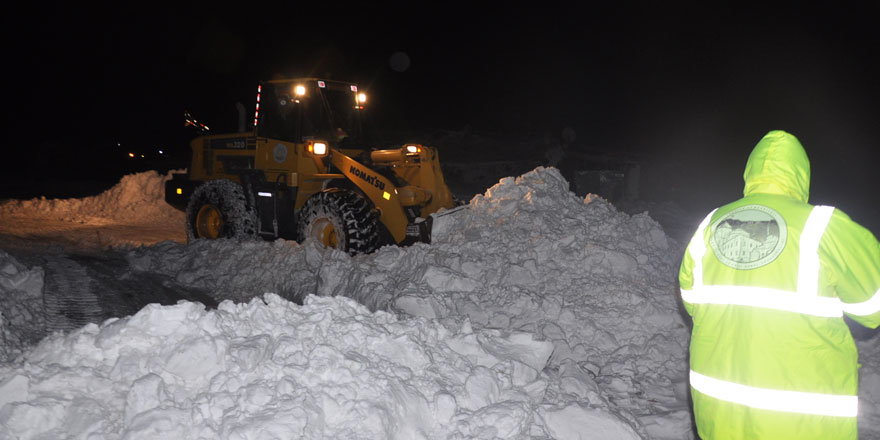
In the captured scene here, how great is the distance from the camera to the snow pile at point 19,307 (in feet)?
15.6

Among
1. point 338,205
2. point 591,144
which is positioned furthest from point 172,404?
point 591,144

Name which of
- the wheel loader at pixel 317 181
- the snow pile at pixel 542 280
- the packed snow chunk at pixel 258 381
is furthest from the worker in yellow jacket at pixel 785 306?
the wheel loader at pixel 317 181

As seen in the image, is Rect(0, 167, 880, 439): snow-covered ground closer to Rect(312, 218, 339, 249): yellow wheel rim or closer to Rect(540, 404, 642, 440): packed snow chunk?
Rect(540, 404, 642, 440): packed snow chunk

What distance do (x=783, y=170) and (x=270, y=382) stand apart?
2.57 metres

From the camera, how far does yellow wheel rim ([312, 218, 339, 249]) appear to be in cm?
772

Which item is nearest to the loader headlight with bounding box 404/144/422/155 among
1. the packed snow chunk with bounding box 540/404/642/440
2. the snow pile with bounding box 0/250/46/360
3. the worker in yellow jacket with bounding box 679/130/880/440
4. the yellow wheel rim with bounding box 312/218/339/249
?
the yellow wheel rim with bounding box 312/218/339/249

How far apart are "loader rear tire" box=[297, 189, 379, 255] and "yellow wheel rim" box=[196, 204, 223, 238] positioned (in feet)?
7.80

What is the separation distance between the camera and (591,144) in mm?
24672

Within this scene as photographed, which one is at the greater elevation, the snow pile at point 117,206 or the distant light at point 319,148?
the distant light at point 319,148

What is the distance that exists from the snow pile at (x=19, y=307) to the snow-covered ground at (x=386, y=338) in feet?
0.07

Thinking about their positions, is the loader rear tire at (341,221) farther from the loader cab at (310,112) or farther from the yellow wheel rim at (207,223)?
the yellow wheel rim at (207,223)

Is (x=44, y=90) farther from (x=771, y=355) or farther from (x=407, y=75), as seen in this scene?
(x=771, y=355)

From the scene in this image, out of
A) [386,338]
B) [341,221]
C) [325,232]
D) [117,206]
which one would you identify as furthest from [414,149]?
[117,206]

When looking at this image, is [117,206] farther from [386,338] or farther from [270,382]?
[270,382]
